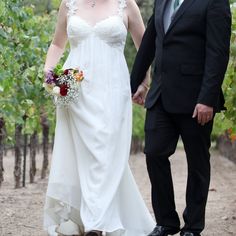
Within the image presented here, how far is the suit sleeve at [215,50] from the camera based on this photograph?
552cm

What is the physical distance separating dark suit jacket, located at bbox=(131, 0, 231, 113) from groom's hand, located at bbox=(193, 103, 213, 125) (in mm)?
33

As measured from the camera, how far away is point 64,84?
20.0 feet

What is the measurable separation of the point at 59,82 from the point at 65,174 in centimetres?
74

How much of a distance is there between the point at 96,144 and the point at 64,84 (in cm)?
52

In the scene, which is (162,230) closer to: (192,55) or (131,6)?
(192,55)

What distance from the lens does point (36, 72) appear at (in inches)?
399

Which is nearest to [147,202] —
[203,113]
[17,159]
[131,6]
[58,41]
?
[17,159]

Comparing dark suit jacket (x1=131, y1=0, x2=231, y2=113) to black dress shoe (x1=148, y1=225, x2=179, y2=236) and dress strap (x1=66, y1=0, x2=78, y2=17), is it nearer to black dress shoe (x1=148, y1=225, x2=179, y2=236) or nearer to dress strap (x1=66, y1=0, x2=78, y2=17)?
dress strap (x1=66, y1=0, x2=78, y2=17)

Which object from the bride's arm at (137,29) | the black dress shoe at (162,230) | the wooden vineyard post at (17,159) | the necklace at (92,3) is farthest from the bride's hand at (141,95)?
the wooden vineyard post at (17,159)

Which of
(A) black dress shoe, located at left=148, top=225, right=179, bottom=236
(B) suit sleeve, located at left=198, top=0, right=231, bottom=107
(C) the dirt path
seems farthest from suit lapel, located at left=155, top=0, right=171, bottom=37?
(C) the dirt path

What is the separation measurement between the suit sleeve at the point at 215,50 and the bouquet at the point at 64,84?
106 cm

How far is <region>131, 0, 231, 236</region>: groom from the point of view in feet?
18.2

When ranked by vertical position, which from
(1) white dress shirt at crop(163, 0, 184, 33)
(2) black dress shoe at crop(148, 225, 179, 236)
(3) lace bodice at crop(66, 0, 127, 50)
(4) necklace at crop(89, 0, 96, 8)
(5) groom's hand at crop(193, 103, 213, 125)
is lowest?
(2) black dress shoe at crop(148, 225, 179, 236)

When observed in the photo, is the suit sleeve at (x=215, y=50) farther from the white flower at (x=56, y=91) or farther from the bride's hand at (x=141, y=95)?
the white flower at (x=56, y=91)
